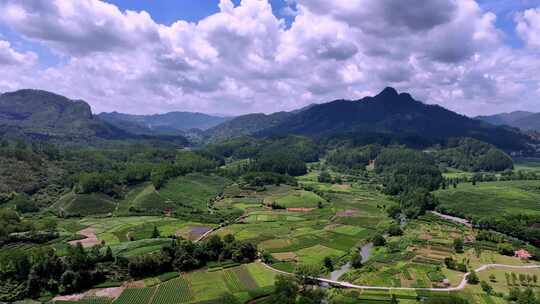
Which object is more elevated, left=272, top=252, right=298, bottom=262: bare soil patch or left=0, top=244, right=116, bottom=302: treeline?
left=0, top=244, right=116, bottom=302: treeline

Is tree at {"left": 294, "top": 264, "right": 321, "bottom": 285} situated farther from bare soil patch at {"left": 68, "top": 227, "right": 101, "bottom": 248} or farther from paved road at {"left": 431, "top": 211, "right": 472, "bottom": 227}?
paved road at {"left": 431, "top": 211, "right": 472, "bottom": 227}

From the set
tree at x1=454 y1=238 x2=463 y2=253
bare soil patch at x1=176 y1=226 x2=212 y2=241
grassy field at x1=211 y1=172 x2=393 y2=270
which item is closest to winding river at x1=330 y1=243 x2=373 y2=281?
grassy field at x1=211 y1=172 x2=393 y2=270

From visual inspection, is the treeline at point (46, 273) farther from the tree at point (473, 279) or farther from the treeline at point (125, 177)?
the tree at point (473, 279)

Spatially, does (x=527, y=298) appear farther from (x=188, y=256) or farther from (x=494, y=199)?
(x=494, y=199)

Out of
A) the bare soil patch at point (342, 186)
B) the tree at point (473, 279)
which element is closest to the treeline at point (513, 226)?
the tree at point (473, 279)

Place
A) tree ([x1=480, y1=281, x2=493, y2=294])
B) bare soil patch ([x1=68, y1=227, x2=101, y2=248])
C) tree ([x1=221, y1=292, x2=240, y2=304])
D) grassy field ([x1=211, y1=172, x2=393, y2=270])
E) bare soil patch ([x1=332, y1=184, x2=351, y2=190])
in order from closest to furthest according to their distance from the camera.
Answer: tree ([x1=221, y1=292, x2=240, y2=304])
tree ([x1=480, y1=281, x2=493, y2=294])
bare soil patch ([x1=68, y1=227, x2=101, y2=248])
grassy field ([x1=211, y1=172, x2=393, y2=270])
bare soil patch ([x1=332, y1=184, x2=351, y2=190])

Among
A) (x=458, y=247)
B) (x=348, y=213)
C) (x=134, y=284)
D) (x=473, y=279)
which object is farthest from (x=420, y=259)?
(x=134, y=284)
